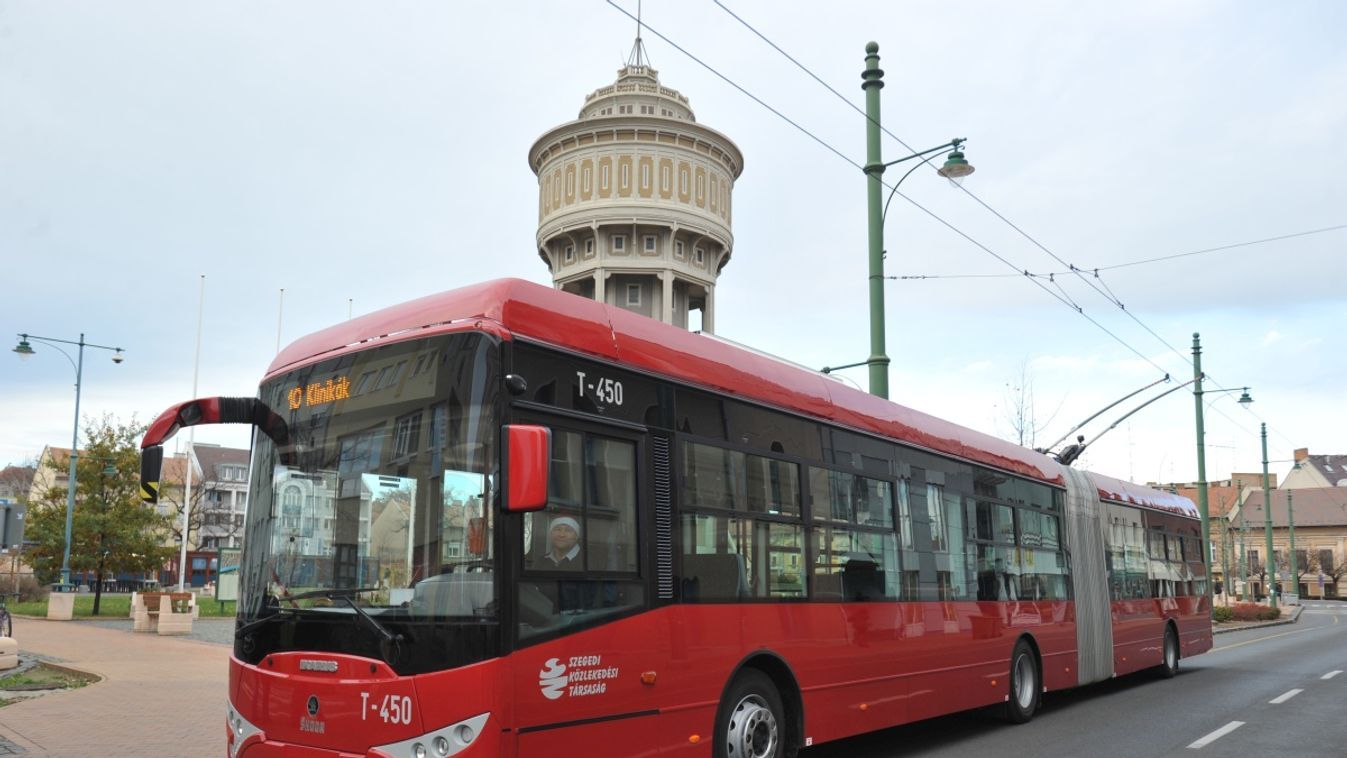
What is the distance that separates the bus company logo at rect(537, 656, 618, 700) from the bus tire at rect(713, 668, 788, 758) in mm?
1266

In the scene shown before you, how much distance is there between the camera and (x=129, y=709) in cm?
1237

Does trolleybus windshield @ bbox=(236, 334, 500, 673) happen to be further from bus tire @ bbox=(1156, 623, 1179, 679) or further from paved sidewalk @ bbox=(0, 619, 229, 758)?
bus tire @ bbox=(1156, 623, 1179, 679)

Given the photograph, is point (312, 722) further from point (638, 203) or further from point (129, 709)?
point (638, 203)

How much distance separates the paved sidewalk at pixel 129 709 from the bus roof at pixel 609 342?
4.98 meters

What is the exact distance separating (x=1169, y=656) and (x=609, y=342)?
14051 millimetres

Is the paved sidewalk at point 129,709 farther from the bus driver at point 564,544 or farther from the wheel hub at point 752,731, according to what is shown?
the bus driver at point 564,544

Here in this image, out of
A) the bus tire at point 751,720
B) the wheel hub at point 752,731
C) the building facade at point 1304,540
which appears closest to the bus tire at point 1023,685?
the bus tire at point 751,720

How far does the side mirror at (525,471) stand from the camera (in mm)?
5246

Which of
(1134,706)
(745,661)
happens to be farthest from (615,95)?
(745,661)

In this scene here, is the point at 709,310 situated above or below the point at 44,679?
above

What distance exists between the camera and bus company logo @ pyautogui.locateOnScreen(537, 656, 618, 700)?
5910 millimetres

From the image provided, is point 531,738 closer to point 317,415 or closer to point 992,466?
point 317,415

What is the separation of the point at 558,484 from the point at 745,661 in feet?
7.36

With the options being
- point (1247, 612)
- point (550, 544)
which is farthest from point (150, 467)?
point (1247, 612)
